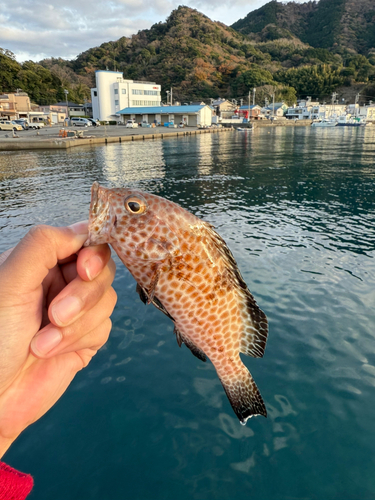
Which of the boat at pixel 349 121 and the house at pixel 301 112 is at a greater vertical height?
the house at pixel 301 112

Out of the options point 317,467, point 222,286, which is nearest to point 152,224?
point 222,286

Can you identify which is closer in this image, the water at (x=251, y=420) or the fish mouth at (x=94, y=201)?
the fish mouth at (x=94, y=201)

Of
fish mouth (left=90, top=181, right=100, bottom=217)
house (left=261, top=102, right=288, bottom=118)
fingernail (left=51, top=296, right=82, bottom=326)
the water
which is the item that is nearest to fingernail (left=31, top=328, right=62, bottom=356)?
fingernail (left=51, top=296, right=82, bottom=326)

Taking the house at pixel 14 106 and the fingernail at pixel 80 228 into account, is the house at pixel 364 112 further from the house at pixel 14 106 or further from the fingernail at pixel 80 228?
the fingernail at pixel 80 228

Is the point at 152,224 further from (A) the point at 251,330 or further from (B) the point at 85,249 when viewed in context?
(A) the point at 251,330

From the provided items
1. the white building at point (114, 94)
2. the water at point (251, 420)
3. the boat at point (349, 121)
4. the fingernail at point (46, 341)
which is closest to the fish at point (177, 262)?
the fingernail at point (46, 341)
